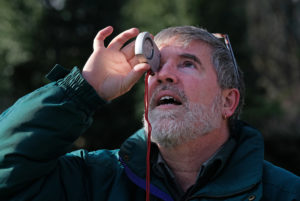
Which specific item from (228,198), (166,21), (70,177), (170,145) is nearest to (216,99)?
(170,145)

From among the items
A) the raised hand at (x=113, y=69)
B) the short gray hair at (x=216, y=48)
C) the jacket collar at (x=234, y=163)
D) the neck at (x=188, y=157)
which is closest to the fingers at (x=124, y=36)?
the raised hand at (x=113, y=69)

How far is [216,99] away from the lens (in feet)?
8.75

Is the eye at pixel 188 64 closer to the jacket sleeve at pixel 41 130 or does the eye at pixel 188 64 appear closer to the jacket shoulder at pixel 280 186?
the jacket sleeve at pixel 41 130

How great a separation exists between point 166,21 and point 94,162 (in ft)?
27.2

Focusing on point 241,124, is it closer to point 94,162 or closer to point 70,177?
point 94,162

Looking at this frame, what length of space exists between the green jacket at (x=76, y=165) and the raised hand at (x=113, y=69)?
132mm

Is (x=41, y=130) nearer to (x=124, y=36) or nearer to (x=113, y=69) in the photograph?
(x=113, y=69)

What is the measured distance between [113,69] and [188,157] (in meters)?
0.82

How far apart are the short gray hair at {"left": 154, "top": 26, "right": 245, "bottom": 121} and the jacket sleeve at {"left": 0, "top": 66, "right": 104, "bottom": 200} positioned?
35.1 inches

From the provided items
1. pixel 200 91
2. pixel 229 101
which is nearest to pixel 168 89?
pixel 200 91

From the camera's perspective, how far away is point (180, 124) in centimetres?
238

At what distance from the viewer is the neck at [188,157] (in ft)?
8.22

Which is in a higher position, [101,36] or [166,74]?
[101,36]

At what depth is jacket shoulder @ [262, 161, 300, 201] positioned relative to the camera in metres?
2.19
